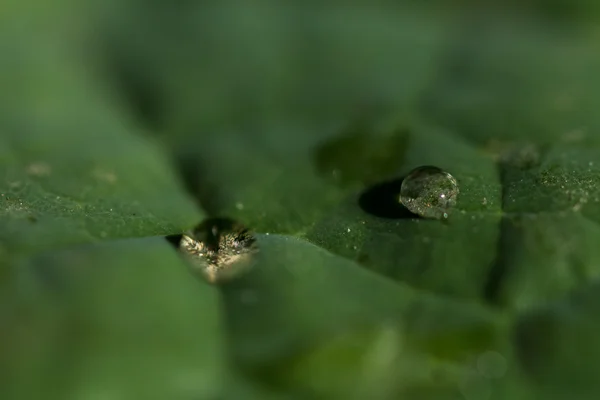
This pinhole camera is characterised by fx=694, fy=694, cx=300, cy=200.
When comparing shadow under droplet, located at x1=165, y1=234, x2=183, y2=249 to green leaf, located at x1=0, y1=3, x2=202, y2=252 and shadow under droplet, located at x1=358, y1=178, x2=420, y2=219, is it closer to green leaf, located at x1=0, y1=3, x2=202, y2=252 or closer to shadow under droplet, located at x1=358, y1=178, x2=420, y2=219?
green leaf, located at x1=0, y1=3, x2=202, y2=252

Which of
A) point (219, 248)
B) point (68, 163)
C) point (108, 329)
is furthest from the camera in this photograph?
point (68, 163)

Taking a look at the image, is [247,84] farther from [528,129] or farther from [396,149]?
[528,129]

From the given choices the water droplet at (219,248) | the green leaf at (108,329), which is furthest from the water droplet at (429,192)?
the green leaf at (108,329)

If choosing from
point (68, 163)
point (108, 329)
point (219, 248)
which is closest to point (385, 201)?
point (219, 248)

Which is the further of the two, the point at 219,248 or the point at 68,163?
the point at 68,163

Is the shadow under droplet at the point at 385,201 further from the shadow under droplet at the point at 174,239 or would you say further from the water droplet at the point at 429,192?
the shadow under droplet at the point at 174,239

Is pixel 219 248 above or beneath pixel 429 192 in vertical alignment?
beneath

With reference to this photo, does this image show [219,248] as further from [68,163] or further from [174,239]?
[68,163]
